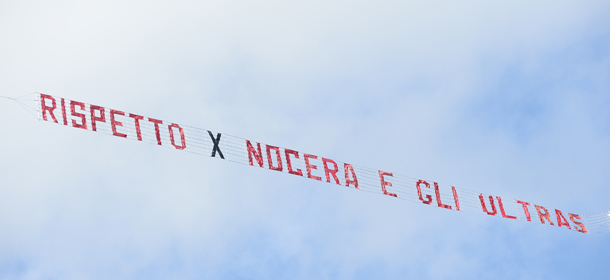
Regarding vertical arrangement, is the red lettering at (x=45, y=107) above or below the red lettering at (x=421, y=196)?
above

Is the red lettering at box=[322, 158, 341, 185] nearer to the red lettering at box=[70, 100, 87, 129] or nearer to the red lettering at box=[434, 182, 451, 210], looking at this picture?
the red lettering at box=[434, 182, 451, 210]

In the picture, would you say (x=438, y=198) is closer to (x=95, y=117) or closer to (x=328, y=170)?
(x=328, y=170)

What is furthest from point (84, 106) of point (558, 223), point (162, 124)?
point (558, 223)

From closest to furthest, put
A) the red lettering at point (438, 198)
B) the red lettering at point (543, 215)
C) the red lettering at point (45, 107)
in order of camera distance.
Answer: the red lettering at point (45, 107) < the red lettering at point (438, 198) < the red lettering at point (543, 215)

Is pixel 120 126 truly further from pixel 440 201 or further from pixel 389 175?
pixel 440 201

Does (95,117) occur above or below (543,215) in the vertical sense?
above

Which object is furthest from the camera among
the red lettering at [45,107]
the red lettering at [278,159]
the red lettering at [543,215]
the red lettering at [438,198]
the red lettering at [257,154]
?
the red lettering at [543,215]

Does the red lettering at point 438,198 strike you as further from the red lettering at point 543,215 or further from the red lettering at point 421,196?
the red lettering at point 543,215

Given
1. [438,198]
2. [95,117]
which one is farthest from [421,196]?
[95,117]

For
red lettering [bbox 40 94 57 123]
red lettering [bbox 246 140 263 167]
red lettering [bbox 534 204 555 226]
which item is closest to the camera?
red lettering [bbox 40 94 57 123]

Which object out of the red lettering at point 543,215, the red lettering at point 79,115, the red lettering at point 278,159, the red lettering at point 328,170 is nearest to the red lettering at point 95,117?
the red lettering at point 79,115

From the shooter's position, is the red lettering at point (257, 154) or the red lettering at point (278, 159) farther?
the red lettering at point (278, 159)

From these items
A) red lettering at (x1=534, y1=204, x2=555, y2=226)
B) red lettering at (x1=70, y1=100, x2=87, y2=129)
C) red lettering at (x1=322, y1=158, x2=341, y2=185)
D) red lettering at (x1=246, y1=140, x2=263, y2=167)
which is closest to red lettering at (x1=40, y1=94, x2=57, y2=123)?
red lettering at (x1=70, y1=100, x2=87, y2=129)

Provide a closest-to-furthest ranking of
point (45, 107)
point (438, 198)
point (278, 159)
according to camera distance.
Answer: point (45, 107) < point (278, 159) < point (438, 198)
